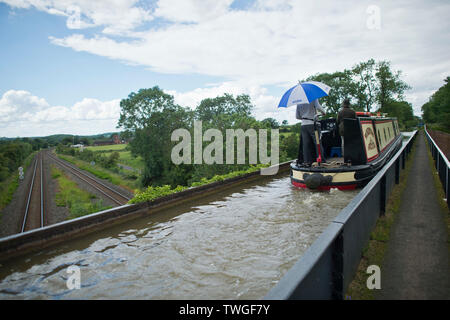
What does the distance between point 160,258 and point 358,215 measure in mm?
3179

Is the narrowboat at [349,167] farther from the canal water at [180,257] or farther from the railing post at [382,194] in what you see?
the railing post at [382,194]

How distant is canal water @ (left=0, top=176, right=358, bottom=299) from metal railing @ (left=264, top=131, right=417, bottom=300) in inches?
48.4

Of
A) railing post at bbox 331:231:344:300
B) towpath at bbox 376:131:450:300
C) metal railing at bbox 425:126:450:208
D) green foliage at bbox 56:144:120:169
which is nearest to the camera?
railing post at bbox 331:231:344:300

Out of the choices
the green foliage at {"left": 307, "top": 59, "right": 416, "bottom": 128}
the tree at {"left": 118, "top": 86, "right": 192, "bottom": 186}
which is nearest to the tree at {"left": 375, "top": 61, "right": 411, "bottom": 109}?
the green foliage at {"left": 307, "top": 59, "right": 416, "bottom": 128}

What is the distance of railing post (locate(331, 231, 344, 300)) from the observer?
240cm

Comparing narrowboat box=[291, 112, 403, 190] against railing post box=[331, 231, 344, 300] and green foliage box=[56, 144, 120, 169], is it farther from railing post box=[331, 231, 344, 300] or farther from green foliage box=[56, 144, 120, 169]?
green foliage box=[56, 144, 120, 169]

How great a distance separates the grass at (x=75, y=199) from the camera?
19000mm

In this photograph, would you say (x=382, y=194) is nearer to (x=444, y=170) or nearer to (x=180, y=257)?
(x=444, y=170)

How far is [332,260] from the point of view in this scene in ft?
7.89

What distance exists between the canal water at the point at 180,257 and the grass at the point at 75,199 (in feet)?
47.1

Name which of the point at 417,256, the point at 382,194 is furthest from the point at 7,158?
the point at 417,256

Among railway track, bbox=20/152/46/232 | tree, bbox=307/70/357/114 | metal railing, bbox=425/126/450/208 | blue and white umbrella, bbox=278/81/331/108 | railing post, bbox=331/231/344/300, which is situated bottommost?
railway track, bbox=20/152/46/232

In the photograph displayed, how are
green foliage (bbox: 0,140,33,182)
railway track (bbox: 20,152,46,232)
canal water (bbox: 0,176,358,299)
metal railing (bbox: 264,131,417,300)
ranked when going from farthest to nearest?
green foliage (bbox: 0,140,33,182) < railway track (bbox: 20,152,46,232) < canal water (bbox: 0,176,358,299) < metal railing (bbox: 264,131,417,300)
